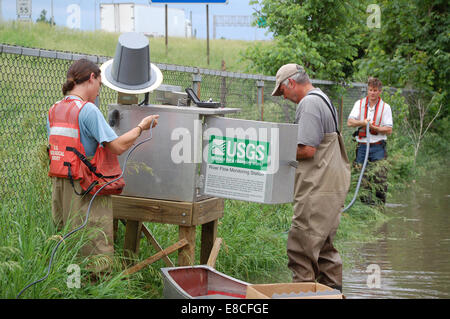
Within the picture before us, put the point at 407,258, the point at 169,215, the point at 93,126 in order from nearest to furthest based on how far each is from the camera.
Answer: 1. the point at 93,126
2. the point at 169,215
3. the point at 407,258

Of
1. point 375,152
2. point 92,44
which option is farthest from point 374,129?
point 92,44

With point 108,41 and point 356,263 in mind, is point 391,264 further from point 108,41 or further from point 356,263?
point 108,41

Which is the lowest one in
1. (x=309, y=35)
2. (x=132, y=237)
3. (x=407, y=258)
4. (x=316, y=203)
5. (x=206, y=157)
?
(x=407, y=258)

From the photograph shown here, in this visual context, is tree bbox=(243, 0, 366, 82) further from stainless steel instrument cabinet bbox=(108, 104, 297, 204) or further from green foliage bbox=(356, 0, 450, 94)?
stainless steel instrument cabinet bbox=(108, 104, 297, 204)

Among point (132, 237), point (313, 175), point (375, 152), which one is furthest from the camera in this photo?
point (375, 152)

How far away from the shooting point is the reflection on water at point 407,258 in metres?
6.51

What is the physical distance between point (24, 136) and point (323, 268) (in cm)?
284

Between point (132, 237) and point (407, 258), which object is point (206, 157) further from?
point (407, 258)

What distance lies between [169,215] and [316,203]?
1.35 m

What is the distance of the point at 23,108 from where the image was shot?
5.84 meters

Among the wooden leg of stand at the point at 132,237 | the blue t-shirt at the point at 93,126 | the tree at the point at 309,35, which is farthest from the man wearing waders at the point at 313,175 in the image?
the tree at the point at 309,35

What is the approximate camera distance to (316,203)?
18.9ft

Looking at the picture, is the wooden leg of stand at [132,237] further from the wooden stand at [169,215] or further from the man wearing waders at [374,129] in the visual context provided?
the man wearing waders at [374,129]

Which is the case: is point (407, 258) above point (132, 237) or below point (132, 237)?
below
